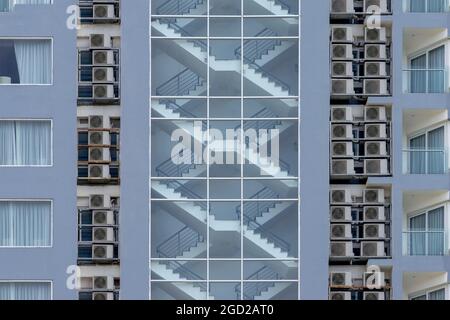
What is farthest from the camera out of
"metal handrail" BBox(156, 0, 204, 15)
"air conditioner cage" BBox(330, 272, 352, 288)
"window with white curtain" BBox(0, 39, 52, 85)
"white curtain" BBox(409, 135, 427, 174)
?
"metal handrail" BBox(156, 0, 204, 15)

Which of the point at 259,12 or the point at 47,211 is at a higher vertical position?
the point at 259,12

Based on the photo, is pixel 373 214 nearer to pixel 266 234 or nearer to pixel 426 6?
pixel 266 234

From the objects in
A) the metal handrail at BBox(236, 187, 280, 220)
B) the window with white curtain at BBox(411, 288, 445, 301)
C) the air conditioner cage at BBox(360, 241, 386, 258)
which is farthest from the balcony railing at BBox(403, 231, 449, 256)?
the metal handrail at BBox(236, 187, 280, 220)

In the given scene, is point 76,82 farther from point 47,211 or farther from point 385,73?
point 385,73

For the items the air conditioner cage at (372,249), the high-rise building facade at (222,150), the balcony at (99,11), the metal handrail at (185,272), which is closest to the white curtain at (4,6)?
the high-rise building facade at (222,150)

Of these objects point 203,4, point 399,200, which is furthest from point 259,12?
point 399,200

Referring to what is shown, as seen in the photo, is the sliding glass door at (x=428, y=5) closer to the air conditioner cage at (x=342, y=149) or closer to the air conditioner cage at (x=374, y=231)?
the air conditioner cage at (x=342, y=149)

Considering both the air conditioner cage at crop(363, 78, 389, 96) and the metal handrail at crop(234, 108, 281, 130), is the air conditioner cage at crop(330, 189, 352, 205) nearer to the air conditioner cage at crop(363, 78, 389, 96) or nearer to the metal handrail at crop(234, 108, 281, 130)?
the metal handrail at crop(234, 108, 281, 130)
